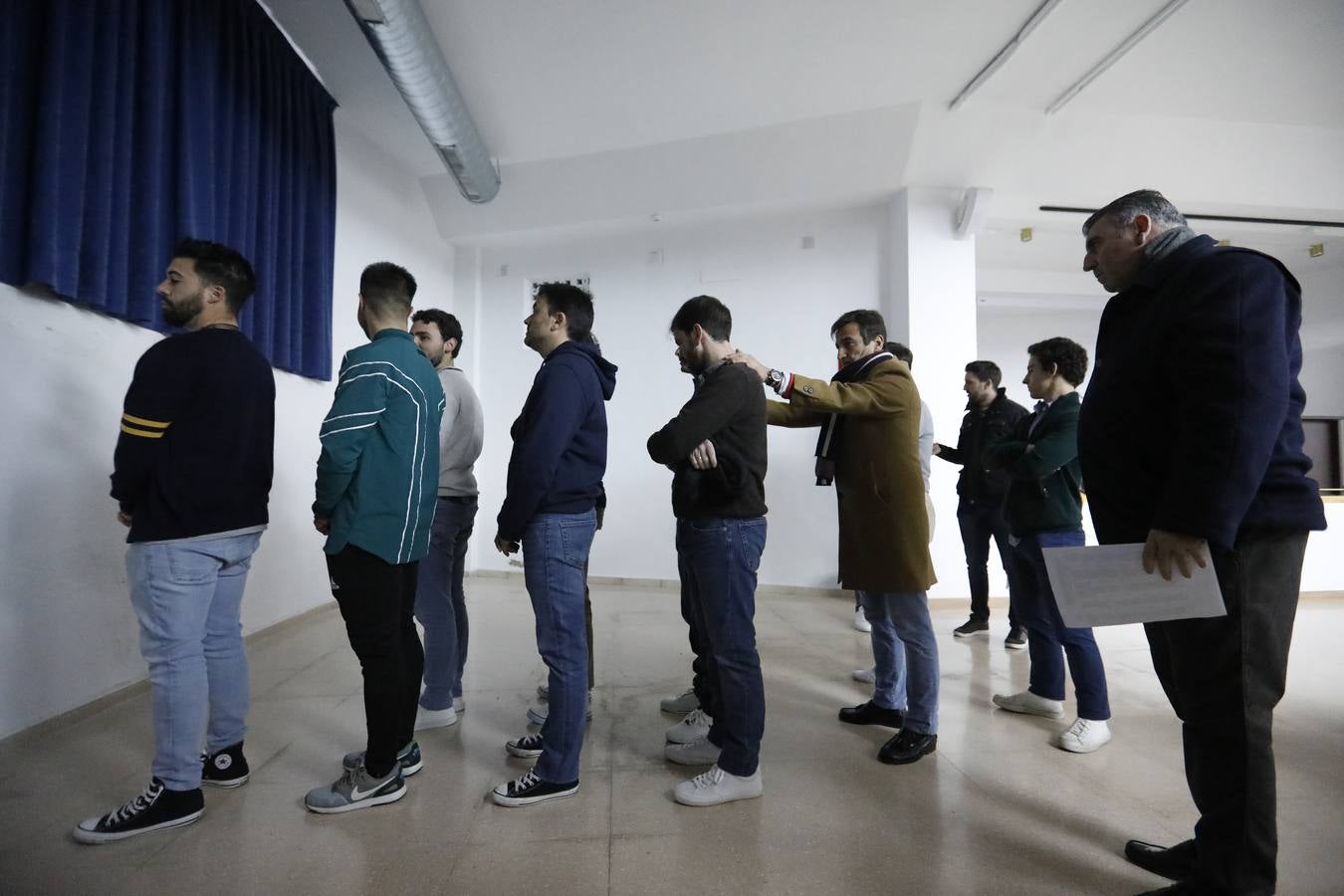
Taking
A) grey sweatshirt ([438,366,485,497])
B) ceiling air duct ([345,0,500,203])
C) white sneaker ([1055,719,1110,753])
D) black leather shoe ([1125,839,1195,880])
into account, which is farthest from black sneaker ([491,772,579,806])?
ceiling air duct ([345,0,500,203])

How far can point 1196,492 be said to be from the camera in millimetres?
1163

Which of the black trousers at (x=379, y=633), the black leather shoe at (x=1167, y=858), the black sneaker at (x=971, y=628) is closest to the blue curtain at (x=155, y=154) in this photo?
the black trousers at (x=379, y=633)

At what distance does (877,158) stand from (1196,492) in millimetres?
3907

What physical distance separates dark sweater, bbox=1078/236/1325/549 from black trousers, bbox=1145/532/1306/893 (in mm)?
79

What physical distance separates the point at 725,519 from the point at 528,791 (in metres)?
0.93

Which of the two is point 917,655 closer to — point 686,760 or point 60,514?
point 686,760

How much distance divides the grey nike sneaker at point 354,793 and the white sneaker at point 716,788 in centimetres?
79

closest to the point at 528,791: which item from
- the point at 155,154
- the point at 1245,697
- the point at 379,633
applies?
the point at 379,633

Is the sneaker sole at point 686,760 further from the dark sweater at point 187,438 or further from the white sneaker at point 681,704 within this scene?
the dark sweater at point 187,438

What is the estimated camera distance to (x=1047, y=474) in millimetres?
2320

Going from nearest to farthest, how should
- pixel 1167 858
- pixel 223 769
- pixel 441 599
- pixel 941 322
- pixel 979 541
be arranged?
1. pixel 1167 858
2. pixel 223 769
3. pixel 441 599
4. pixel 979 541
5. pixel 941 322

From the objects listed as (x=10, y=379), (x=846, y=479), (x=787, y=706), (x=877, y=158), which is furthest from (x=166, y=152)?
(x=877, y=158)

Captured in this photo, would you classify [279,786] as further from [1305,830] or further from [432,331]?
[1305,830]

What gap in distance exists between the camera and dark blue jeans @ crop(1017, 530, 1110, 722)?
223 centimetres
